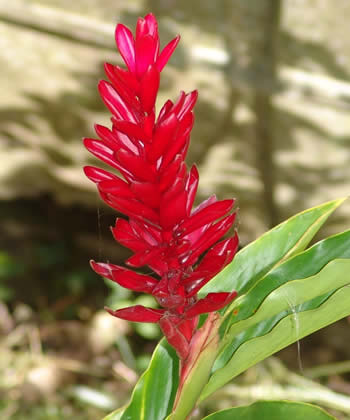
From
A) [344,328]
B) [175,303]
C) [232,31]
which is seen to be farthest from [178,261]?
[344,328]

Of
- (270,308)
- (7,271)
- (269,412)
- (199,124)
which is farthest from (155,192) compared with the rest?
(7,271)

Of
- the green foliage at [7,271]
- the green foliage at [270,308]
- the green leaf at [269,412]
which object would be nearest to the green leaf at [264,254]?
the green foliage at [270,308]

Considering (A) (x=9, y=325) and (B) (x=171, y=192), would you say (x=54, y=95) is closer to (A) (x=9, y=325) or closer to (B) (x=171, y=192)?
(A) (x=9, y=325)

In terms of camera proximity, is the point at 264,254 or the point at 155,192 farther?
the point at 264,254

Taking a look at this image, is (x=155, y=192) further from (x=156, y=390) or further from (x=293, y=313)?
(x=156, y=390)

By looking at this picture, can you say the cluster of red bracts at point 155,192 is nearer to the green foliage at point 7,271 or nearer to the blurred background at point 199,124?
the blurred background at point 199,124

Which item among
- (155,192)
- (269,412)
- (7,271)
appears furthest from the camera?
(7,271)
